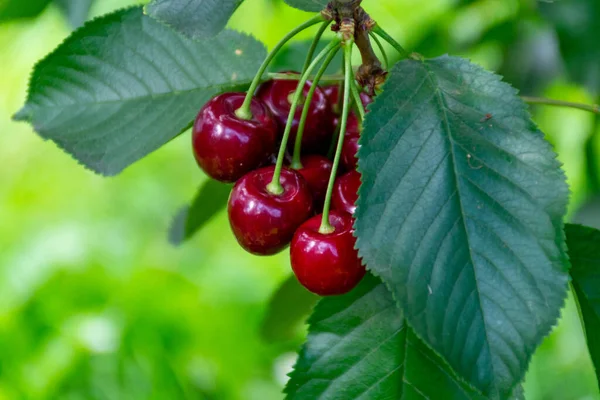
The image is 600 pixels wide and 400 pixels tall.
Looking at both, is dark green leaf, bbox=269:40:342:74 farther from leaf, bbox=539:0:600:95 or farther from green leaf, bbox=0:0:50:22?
→ leaf, bbox=539:0:600:95

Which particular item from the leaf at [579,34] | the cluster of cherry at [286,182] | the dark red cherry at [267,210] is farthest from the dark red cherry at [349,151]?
the leaf at [579,34]

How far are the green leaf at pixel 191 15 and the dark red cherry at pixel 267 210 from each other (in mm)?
210

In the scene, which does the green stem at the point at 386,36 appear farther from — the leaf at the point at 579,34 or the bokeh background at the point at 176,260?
the leaf at the point at 579,34

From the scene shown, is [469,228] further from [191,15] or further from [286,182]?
[191,15]

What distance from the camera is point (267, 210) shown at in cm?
97

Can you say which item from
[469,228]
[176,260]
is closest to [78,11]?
[469,228]

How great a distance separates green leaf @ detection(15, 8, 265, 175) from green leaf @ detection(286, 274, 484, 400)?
0.39 metres

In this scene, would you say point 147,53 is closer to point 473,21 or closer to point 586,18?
point 586,18

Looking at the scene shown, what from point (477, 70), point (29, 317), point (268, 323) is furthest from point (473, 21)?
point (29, 317)

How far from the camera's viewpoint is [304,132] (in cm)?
115

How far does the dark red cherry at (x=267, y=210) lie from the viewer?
0.98m

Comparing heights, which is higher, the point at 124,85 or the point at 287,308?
the point at 124,85

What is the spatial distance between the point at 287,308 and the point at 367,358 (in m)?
0.45

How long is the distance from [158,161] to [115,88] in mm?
2585
